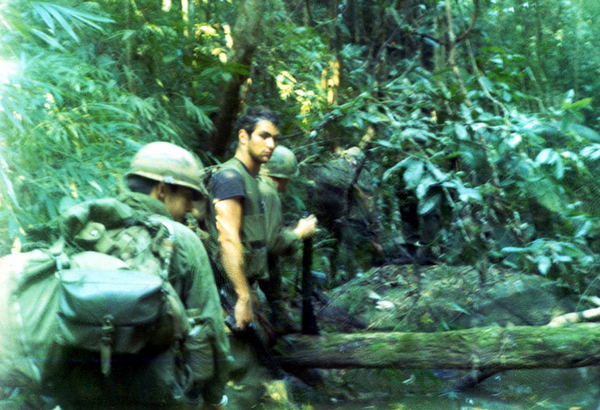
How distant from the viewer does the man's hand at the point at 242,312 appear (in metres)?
4.24

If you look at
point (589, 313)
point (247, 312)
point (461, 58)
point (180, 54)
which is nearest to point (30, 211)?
point (247, 312)

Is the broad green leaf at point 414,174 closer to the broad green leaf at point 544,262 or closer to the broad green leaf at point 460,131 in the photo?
the broad green leaf at point 460,131

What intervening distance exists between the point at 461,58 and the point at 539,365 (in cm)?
422

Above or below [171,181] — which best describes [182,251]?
below

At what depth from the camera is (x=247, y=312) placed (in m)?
Result: 4.26

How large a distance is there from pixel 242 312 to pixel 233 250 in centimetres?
41

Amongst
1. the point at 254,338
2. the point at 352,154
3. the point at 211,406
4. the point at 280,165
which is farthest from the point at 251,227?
the point at 352,154

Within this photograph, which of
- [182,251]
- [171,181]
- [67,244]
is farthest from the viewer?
[171,181]

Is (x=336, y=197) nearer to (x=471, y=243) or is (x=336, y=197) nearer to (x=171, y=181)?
(x=471, y=243)

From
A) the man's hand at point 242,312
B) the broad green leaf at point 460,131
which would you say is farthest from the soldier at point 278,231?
the broad green leaf at point 460,131

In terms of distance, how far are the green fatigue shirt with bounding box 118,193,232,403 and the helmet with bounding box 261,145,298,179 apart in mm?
2294

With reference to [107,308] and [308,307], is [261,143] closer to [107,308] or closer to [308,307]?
[308,307]

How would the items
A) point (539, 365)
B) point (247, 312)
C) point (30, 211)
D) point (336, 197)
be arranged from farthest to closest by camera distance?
1. point (336, 197)
2. point (539, 365)
3. point (247, 312)
4. point (30, 211)

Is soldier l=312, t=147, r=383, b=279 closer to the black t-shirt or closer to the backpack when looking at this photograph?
the black t-shirt
